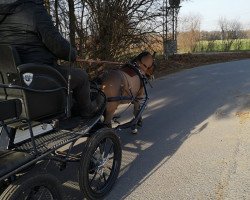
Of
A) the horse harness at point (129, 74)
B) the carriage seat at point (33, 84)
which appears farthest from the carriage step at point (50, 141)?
the horse harness at point (129, 74)

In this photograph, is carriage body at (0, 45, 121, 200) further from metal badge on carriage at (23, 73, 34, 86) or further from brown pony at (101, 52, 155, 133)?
brown pony at (101, 52, 155, 133)

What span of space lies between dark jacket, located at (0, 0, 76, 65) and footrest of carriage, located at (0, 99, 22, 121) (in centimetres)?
63

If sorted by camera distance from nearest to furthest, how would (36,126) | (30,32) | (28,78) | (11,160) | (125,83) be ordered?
(11,160) → (28,78) → (30,32) → (36,126) → (125,83)

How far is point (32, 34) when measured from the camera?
3770 mm

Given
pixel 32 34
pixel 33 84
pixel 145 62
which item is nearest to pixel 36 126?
pixel 33 84

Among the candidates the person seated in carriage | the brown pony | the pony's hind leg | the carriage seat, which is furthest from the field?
the carriage seat

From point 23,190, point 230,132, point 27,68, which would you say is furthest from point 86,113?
point 230,132

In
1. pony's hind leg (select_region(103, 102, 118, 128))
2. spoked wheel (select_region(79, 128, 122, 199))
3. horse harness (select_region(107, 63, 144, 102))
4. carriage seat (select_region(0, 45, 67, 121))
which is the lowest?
spoked wheel (select_region(79, 128, 122, 199))

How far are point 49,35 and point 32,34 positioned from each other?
17 centimetres

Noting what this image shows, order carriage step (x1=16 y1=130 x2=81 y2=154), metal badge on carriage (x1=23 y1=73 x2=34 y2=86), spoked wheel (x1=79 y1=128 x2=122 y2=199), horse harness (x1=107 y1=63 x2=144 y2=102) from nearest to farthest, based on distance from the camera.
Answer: metal badge on carriage (x1=23 y1=73 x2=34 y2=86)
carriage step (x1=16 y1=130 x2=81 y2=154)
spoked wheel (x1=79 y1=128 x2=122 y2=199)
horse harness (x1=107 y1=63 x2=144 y2=102)

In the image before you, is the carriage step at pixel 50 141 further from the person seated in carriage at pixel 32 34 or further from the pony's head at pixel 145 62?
the pony's head at pixel 145 62

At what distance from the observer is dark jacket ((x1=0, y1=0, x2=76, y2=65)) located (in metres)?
3.66

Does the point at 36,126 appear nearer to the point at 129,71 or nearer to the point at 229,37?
the point at 129,71

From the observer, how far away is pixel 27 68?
350cm
